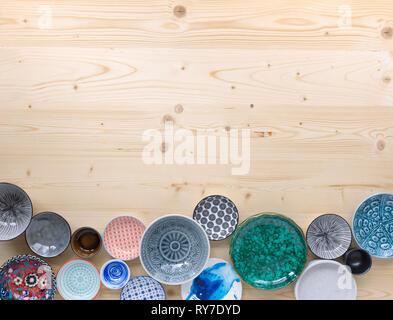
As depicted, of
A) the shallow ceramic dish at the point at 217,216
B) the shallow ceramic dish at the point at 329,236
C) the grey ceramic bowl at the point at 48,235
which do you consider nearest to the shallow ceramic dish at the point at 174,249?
the shallow ceramic dish at the point at 217,216

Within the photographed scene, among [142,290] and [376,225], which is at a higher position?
[376,225]

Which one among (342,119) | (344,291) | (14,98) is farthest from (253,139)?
(14,98)

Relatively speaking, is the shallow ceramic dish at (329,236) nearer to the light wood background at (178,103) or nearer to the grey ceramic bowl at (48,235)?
the light wood background at (178,103)

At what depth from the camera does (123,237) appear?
1883 mm

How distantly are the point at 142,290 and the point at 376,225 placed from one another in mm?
1069

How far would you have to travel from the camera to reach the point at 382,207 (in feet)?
6.25

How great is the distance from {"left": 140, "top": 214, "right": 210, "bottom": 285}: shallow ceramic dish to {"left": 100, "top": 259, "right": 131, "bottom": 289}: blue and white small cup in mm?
127

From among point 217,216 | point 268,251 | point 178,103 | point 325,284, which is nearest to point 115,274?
point 217,216

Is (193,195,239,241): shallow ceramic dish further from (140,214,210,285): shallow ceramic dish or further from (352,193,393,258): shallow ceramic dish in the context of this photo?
(352,193,393,258): shallow ceramic dish

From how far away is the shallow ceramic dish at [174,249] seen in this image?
71.4 inches

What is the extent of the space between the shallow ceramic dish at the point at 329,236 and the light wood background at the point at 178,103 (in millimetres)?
54

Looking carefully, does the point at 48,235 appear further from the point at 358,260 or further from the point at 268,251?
the point at 358,260
